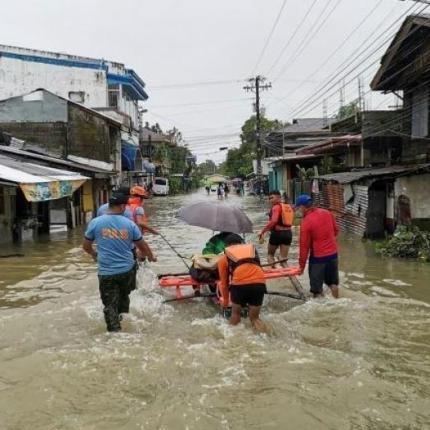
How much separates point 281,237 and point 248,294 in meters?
4.70

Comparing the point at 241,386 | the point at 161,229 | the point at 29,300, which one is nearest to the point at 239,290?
the point at 241,386

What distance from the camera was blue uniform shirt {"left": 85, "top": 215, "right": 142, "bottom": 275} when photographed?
6375 millimetres

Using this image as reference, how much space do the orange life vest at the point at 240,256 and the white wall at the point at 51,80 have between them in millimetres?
33925

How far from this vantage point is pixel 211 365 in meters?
5.80

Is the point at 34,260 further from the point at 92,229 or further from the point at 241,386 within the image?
the point at 241,386

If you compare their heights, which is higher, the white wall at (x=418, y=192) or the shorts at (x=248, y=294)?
the white wall at (x=418, y=192)

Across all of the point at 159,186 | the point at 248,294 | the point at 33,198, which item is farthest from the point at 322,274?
the point at 159,186

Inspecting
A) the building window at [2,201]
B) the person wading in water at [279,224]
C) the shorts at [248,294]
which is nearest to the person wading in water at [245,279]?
the shorts at [248,294]

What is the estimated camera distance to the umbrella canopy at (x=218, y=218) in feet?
26.3

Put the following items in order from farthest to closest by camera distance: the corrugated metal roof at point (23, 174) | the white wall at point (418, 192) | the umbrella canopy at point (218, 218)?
the white wall at point (418, 192)
the corrugated metal roof at point (23, 174)
the umbrella canopy at point (218, 218)

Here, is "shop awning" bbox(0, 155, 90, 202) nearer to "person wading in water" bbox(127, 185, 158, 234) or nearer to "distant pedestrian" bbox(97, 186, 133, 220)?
"person wading in water" bbox(127, 185, 158, 234)

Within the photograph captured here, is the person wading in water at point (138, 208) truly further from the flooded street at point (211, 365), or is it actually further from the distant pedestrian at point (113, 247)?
the distant pedestrian at point (113, 247)

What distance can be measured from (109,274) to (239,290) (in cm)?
152

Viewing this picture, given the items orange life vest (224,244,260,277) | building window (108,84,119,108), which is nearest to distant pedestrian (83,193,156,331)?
orange life vest (224,244,260,277)
